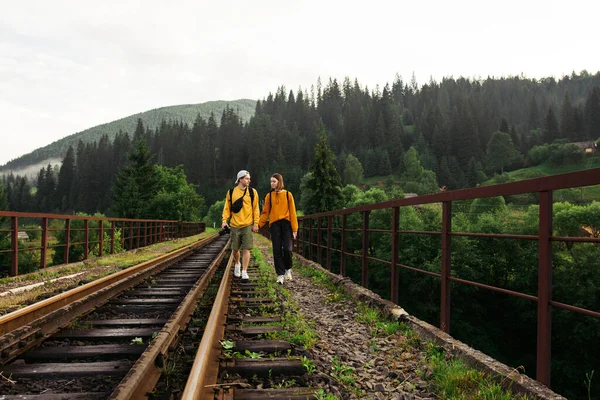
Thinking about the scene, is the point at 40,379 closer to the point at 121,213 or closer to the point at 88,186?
the point at 121,213

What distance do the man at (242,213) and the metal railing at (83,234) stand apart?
3.51 m

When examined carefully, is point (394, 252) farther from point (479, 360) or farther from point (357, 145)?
point (357, 145)

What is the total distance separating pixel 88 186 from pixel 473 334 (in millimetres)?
129777

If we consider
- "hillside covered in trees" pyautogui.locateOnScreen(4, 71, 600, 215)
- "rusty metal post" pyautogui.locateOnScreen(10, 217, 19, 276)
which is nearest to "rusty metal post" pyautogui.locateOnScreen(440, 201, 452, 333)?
"rusty metal post" pyautogui.locateOnScreen(10, 217, 19, 276)

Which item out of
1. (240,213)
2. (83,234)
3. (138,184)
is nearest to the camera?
(240,213)

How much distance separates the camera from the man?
→ 682 cm

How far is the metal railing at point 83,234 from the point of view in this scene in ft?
27.2

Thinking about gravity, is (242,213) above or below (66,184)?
below

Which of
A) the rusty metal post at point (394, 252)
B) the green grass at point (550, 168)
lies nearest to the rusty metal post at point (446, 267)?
the rusty metal post at point (394, 252)

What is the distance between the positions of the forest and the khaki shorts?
26393 millimetres

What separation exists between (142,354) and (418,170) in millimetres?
121616

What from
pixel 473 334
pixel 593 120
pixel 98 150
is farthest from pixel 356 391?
pixel 98 150

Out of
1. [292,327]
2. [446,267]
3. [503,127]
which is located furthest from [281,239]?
[503,127]

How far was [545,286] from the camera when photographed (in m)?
2.70
